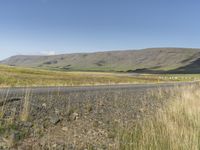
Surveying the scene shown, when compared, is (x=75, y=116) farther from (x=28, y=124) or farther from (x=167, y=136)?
(x=167, y=136)

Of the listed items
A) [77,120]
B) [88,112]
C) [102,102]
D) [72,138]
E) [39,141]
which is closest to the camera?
[39,141]

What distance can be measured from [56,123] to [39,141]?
178 centimetres

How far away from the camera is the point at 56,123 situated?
8.22 metres

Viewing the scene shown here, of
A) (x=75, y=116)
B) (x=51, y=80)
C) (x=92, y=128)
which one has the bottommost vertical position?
(x=51, y=80)

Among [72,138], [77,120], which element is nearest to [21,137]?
[72,138]

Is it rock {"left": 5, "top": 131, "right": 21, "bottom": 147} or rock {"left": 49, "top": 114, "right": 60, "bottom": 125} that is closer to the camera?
rock {"left": 5, "top": 131, "right": 21, "bottom": 147}

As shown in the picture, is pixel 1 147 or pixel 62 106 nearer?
pixel 1 147

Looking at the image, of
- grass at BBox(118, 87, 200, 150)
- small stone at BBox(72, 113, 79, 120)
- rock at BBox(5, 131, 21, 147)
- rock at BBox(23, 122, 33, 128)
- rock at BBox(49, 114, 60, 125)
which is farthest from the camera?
small stone at BBox(72, 113, 79, 120)

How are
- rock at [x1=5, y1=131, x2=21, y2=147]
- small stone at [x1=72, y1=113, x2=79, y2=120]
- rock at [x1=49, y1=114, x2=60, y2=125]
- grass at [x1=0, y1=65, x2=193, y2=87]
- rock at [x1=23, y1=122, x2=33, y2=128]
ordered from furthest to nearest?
grass at [x1=0, y1=65, x2=193, y2=87] < small stone at [x1=72, y1=113, x2=79, y2=120] < rock at [x1=49, y1=114, x2=60, y2=125] < rock at [x1=23, y1=122, x2=33, y2=128] < rock at [x1=5, y1=131, x2=21, y2=147]


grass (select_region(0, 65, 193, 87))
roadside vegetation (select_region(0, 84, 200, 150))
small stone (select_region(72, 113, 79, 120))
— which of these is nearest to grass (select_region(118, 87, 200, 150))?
roadside vegetation (select_region(0, 84, 200, 150))

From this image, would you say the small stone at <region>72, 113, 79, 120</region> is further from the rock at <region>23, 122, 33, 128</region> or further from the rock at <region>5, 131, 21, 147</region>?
the rock at <region>5, 131, 21, 147</region>

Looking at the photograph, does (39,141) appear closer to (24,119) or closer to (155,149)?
(24,119)

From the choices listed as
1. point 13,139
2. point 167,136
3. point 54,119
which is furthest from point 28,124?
point 167,136

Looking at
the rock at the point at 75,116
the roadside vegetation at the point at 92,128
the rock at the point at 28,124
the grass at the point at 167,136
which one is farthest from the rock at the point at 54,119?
the grass at the point at 167,136
